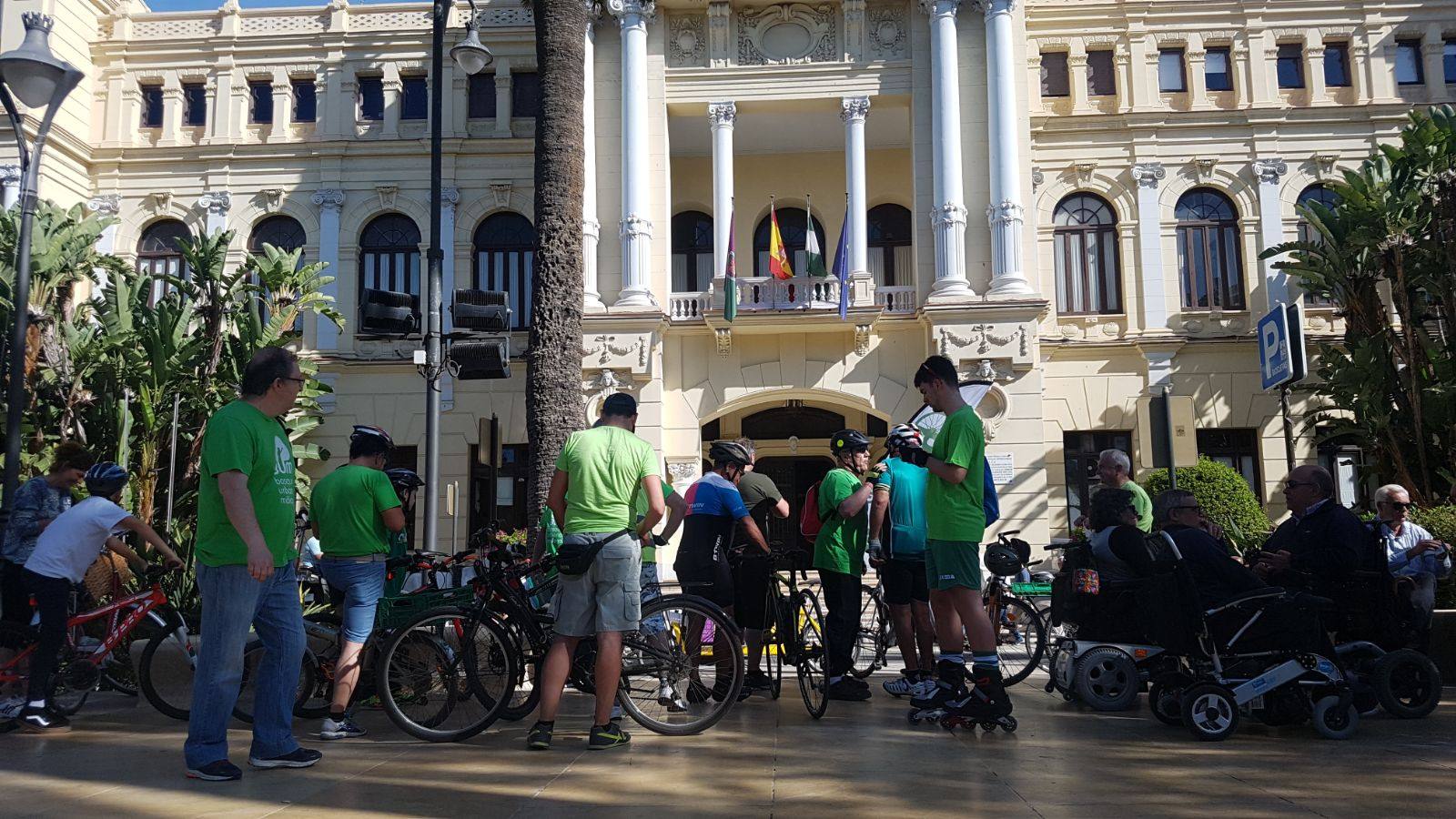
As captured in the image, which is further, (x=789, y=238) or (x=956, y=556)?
(x=789, y=238)

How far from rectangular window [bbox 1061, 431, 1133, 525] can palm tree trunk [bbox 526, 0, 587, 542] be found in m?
10.9

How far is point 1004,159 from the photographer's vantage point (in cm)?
1892

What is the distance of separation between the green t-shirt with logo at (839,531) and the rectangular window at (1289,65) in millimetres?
18754

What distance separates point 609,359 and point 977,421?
13210 mm

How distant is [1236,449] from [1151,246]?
4277 millimetres

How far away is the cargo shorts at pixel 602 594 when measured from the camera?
18.9 ft

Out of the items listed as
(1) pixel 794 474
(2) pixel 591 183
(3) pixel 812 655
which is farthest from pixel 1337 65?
(3) pixel 812 655

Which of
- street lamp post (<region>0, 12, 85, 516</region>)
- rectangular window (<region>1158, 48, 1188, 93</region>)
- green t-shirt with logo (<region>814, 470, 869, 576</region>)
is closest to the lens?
green t-shirt with logo (<region>814, 470, 869, 576</region>)

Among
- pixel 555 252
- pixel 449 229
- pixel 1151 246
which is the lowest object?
pixel 555 252

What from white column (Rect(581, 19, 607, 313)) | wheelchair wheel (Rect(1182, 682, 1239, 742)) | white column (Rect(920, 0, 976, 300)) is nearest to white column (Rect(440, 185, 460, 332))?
white column (Rect(581, 19, 607, 313))

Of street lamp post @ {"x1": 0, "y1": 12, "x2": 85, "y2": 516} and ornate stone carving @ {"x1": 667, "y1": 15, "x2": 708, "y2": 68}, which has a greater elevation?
ornate stone carving @ {"x1": 667, "y1": 15, "x2": 708, "y2": 68}

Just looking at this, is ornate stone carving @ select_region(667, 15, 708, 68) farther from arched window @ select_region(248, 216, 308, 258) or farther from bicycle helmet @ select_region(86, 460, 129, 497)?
bicycle helmet @ select_region(86, 460, 129, 497)

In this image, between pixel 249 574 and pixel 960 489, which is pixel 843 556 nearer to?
pixel 960 489

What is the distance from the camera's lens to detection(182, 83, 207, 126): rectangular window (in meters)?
22.7
